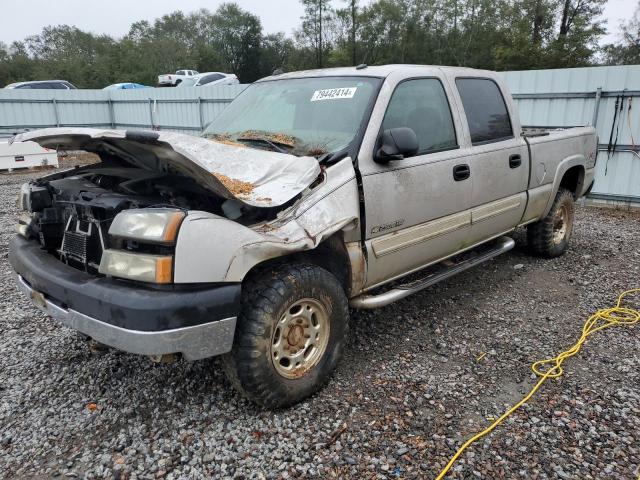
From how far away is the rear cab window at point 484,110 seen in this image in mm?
4117

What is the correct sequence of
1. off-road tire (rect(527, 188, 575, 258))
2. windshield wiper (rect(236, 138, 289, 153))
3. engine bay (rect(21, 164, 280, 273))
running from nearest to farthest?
engine bay (rect(21, 164, 280, 273)) < windshield wiper (rect(236, 138, 289, 153)) < off-road tire (rect(527, 188, 575, 258))

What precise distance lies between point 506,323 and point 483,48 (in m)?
41.2

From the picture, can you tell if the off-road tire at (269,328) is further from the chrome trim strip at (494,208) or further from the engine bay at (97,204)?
the chrome trim strip at (494,208)

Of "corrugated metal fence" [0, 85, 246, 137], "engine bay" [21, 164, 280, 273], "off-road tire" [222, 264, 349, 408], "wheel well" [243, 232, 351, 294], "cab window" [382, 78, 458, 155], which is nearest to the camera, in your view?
"off-road tire" [222, 264, 349, 408]

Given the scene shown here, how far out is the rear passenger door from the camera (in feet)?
13.4

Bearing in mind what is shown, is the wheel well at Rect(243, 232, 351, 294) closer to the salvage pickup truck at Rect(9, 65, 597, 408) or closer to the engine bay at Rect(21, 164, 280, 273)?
the salvage pickup truck at Rect(9, 65, 597, 408)

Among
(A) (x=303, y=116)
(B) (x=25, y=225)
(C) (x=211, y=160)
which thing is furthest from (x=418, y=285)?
(B) (x=25, y=225)

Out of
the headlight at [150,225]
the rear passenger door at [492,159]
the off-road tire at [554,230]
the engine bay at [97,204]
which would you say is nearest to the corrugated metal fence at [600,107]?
the off-road tire at [554,230]

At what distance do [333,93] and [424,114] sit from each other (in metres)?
0.73

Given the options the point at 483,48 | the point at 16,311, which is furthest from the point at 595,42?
the point at 16,311

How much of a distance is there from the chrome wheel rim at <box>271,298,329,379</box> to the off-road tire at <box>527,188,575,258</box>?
362 centimetres

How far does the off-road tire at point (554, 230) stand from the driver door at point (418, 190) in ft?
6.24

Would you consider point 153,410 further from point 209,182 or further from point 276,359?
point 209,182

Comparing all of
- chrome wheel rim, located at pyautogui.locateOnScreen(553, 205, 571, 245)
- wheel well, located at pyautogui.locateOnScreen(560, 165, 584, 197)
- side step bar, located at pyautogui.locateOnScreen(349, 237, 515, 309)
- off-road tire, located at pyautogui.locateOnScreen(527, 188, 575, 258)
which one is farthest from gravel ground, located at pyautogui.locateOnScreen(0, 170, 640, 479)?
wheel well, located at pyautogui.locateOnScreen(560, 165, 584, 197)
